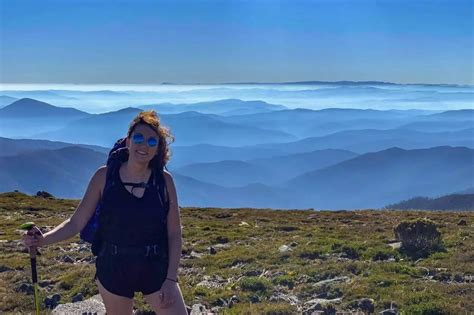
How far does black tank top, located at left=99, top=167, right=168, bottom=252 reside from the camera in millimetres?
5891

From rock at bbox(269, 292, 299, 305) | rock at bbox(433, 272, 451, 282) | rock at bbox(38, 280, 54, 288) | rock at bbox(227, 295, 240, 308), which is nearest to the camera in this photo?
rock at bbox(227, 295, 240, 308)

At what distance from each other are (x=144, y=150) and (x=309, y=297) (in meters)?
6.17

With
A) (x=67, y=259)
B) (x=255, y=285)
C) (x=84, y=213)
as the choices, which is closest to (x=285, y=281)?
(x=255, y=285)

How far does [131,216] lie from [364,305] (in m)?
5.76

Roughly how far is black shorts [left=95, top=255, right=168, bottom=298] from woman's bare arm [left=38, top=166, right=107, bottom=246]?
0.43m

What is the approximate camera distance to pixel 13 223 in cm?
2645

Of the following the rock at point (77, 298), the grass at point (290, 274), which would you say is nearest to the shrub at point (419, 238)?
the grass at point (290, 274)

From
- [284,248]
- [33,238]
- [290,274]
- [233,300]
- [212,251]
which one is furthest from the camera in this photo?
[212,251]

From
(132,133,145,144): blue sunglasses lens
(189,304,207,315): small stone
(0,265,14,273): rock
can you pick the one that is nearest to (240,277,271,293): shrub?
(189,304,207,315): small stone

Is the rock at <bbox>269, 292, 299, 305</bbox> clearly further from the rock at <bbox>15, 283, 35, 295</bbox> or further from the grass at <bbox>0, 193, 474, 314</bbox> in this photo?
the rock at <bbox>15, 283, 35, 295</bbox>

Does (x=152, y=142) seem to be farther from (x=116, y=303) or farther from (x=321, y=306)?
(x=321, y=306)

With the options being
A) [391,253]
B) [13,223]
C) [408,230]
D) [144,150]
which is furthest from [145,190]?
[13,223]

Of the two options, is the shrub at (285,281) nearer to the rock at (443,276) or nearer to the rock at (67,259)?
the rock at (443,276)

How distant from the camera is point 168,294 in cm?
595
